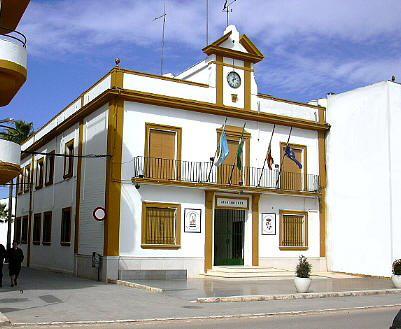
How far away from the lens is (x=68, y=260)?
1021 inches

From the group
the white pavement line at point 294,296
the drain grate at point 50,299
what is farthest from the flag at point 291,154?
the drain grate at point 50,299

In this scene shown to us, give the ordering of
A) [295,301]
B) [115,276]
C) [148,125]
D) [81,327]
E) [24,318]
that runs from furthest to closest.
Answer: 1. [148,125]
2. [115,276]
3. [295,301]
4. [24,318]
5. [81,327]

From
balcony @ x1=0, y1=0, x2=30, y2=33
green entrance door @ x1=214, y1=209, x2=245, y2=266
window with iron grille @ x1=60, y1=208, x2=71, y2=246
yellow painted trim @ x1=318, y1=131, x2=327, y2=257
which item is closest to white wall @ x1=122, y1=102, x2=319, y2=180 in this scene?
yellow painted trim @ x1=318, y1=131, x2=327, y2=257

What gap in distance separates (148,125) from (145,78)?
192 centimetres

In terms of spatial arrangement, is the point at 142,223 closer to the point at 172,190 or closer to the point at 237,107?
the point at 172,190

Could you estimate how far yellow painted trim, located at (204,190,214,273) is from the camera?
932 inches

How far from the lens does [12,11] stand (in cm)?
1902

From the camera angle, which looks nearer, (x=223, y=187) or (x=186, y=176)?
(x=186, y=176)

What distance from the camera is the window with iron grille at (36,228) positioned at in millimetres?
31906

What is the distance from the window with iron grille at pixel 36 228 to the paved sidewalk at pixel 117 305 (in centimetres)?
1368

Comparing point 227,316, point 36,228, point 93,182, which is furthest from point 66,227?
point 227,316

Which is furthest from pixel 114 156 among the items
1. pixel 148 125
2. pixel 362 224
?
pixel 362 224

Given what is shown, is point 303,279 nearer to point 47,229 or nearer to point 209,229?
point 209,229

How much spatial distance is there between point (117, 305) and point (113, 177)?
8.45 m
